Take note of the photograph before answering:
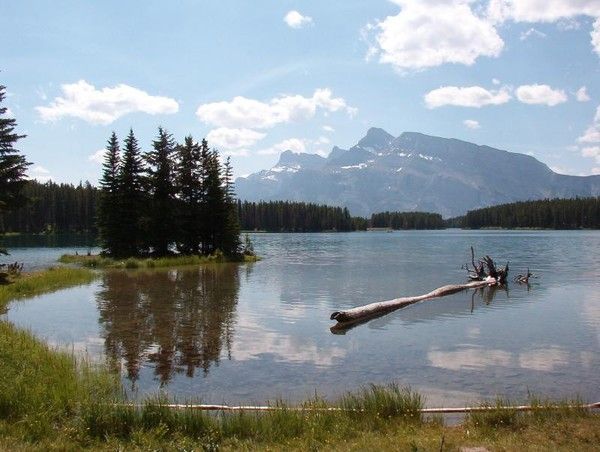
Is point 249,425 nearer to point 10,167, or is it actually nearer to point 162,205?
point 10,167

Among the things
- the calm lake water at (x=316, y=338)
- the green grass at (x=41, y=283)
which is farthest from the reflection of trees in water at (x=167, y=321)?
the green grass at (x=41, y=283)

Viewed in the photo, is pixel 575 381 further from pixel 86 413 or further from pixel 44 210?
pixel 44 210

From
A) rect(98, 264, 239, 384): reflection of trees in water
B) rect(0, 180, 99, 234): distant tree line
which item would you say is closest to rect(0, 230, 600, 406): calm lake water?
rect(98, 264, 239, 384): reflection of trees in water

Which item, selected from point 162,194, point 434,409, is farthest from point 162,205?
point 434,409

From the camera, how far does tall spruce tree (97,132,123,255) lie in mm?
64188

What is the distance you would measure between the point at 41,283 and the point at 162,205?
1065 inches

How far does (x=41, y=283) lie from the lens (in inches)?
1505

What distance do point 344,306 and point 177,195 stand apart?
4114cm

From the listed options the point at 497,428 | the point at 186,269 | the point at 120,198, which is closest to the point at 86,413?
the point at 497,428

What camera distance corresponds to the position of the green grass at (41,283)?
110ft

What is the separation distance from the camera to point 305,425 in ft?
35.9

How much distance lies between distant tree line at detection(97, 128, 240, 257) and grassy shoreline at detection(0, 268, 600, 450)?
170 ft

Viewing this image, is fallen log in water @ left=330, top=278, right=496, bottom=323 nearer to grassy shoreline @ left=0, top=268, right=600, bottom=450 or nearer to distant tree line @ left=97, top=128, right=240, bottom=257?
grassy shoreline @ left=0, top=268, right=600, bottom=450

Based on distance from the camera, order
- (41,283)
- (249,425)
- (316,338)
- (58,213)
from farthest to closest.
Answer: (58,213), (41,283), (316,338), (249,425)
